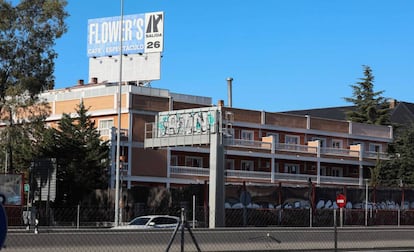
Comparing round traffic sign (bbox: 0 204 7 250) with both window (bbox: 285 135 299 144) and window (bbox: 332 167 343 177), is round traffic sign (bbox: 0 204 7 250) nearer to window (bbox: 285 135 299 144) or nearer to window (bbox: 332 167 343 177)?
window (bbox: 285 135 299 144)

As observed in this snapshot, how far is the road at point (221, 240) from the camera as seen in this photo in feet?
53.8

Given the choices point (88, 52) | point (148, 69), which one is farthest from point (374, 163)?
point (88, 52)

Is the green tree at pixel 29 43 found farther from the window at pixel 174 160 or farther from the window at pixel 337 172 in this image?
the window at pixel 337 172

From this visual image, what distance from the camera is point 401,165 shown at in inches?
2746

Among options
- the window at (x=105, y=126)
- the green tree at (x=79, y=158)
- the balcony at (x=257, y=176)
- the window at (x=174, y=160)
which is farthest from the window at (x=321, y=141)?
the green tree at (x=79, y=158)

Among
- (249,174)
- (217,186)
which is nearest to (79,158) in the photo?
(249,174)

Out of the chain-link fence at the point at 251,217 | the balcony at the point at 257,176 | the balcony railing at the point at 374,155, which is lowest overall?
the chain-link fence at the point at 251,217

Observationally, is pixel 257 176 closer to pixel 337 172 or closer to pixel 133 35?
pixel 337 172

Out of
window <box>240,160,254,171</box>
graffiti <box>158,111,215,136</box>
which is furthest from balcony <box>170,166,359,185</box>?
graffiti <box>158,111,215,136</box>

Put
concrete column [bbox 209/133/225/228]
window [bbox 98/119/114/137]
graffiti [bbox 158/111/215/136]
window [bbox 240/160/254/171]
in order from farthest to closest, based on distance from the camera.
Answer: window [bbox 240/160/254/171]
window [bbox 98/119/114/137]
graffiti [bbox 158/111/215/136]
concrete column [bbox 209/133/225/228]

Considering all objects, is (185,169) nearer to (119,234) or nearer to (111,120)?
(111,120)

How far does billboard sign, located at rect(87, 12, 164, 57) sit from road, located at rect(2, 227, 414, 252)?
4292 centimetres

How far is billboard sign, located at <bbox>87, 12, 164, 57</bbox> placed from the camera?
→ 62938 millimetres

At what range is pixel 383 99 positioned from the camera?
92250 mm
